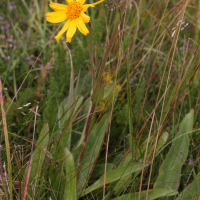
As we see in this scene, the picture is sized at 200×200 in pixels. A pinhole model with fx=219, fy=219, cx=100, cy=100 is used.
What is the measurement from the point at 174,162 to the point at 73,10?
1051mm

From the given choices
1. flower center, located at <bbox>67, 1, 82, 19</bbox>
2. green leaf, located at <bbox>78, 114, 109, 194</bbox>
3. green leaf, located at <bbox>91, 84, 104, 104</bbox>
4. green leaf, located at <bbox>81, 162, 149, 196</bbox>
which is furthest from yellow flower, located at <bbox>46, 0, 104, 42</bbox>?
green leaf, located at <bbox>81, 162, 149, 196</bbox>

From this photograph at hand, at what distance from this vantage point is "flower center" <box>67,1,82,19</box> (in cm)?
101

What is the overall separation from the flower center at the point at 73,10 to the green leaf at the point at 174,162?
0.87 metres

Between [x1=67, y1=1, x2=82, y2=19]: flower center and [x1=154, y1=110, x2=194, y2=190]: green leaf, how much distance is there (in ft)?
2.85

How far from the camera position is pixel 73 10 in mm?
1031

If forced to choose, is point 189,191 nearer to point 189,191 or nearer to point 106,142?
point 189,191

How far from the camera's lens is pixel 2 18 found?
2498 millimetres

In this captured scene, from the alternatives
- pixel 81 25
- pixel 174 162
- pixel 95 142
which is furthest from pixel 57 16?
pixel 174 162

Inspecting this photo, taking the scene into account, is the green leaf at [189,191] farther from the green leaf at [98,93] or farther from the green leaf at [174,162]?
the green leaf at [98,93]

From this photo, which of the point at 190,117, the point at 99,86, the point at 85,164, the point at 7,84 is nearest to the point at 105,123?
the point at 85,164

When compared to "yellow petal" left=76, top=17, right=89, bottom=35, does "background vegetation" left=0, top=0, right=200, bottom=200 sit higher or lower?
lower

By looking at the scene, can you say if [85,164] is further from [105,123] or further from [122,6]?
[122,6]

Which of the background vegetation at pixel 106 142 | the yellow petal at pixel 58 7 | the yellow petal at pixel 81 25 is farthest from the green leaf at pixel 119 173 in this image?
the yellow petal at pixel 58 7

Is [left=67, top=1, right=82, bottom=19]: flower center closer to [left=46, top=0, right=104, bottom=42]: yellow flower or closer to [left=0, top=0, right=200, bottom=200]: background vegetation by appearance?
[left=46, top=0, right=104, bottom=42]: yellow flower
